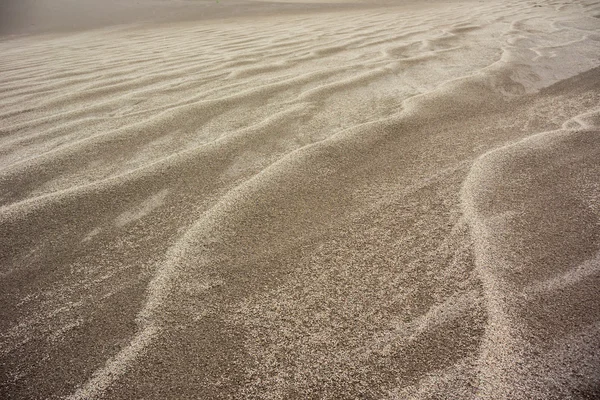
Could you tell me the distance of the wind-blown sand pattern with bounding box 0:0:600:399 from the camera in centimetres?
58

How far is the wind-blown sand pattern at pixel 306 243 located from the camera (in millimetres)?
580

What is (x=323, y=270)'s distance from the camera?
769 millimetres

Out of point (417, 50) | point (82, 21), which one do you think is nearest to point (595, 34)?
point (417, 50)

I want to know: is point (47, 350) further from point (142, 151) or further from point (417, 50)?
point (417, 50)

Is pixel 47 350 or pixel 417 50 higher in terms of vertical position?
pixel 417 50

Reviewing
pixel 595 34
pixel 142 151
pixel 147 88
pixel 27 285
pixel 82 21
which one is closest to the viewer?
pixel 27 285

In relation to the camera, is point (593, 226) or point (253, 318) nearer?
point (253, 318)

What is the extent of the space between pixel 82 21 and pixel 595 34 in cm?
810

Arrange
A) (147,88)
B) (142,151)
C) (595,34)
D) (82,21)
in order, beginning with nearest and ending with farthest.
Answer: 1. (142,151)
2. (147,88)
3. (595,34)
4. (82,21)

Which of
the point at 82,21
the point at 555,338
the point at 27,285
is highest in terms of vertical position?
the point at 82,21

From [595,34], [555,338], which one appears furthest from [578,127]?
[595,34]

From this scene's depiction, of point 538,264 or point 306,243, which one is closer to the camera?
point 538,264

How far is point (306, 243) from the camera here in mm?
846

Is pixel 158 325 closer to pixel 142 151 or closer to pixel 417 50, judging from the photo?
pixel 142 151
